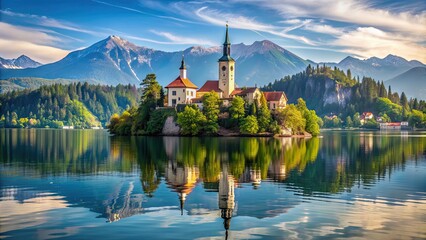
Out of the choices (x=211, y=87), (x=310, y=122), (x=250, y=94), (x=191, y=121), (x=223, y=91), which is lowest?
(x=310, y=122)

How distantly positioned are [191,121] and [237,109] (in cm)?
1132

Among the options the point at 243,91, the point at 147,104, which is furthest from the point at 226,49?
the point at 147,104

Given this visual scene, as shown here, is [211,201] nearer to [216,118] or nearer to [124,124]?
[216,118]

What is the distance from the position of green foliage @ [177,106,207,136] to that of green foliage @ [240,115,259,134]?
9.03 metres

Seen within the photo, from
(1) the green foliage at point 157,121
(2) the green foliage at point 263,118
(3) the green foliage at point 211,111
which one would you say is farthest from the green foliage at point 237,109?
(1) the green foliage at point 157,121

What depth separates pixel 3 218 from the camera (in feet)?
65.7

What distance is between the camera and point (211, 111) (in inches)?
4439

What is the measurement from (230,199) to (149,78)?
10188 cm

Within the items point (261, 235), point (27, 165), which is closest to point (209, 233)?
point (261, 235)

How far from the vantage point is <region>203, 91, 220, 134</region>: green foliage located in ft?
364

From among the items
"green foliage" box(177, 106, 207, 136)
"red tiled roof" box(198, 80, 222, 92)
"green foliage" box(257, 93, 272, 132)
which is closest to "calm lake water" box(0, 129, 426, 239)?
"green foliage" box(177, 106, 207, 136)

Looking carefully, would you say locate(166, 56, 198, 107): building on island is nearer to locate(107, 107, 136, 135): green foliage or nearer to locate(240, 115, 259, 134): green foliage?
locate(107, 107, 136, 135): green foliage

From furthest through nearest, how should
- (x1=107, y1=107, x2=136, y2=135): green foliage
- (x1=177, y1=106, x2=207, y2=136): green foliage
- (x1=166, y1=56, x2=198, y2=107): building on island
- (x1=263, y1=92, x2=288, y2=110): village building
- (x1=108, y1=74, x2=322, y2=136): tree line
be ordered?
(x1=263, y1=92, x2=288, y2=110): village building, (x1=107, y1=107, x2=136, y2=135): green foliage, (x1=166, y1=56, x2=198, y2=107): building on island, (x1=108, y1=74, x2=322, y2=136): tree line, (x1=177, y1=106, x2=207, y2=136): green foliage

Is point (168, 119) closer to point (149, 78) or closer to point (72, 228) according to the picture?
point (149, 78)
